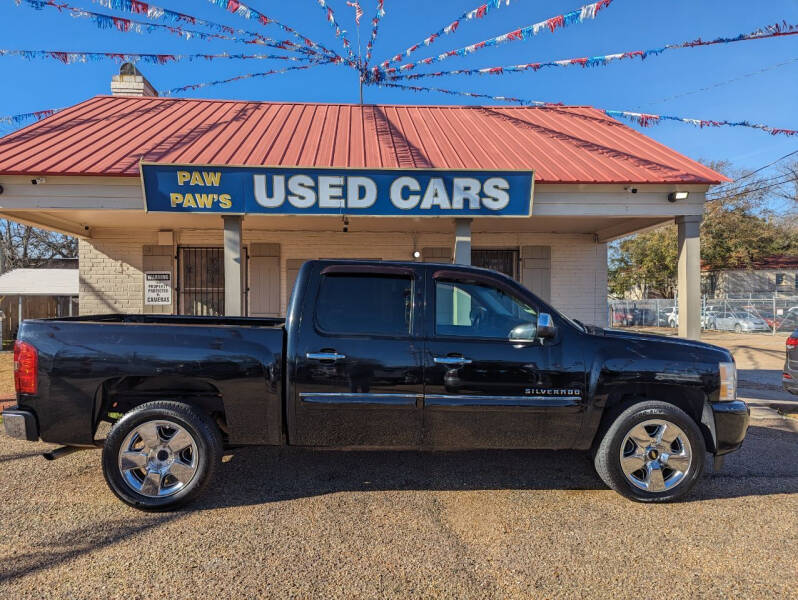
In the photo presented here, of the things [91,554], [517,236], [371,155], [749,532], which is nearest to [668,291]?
[517,236]

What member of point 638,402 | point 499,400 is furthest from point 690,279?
point 499,400

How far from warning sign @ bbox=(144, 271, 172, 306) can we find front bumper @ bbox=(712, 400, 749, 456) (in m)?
9.05

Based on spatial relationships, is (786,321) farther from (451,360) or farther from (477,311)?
(451,360)

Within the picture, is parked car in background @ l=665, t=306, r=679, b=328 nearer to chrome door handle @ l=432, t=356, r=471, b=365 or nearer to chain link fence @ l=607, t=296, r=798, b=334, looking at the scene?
chain link fence @ l=607, t=296, r=798, b=334

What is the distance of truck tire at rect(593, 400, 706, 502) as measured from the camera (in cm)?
354

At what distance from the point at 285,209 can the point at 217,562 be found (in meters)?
4.67

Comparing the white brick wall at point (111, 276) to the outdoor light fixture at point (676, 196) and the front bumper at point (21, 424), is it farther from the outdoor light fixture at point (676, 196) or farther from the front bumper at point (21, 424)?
the outdoor light fixture at point (676, 196)

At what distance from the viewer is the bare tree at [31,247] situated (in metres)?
28.4

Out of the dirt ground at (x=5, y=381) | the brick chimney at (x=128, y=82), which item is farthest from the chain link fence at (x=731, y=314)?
the dirt ground at (x=5, y=381)

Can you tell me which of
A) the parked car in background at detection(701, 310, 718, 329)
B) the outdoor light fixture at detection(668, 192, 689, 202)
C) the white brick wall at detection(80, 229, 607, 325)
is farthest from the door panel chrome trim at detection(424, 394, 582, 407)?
the parked car in background at detection(701, 310, 718, 329)

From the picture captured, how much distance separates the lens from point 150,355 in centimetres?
341

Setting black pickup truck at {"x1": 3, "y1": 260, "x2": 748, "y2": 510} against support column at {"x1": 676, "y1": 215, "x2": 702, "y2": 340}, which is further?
support column at {"x1": 676, "y1": 215, "x2": 702, "y2": 340}

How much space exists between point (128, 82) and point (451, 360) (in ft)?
36.0

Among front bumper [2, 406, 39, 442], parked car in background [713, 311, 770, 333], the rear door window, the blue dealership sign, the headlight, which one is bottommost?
parked car in background [713, 311, 770, 333]
